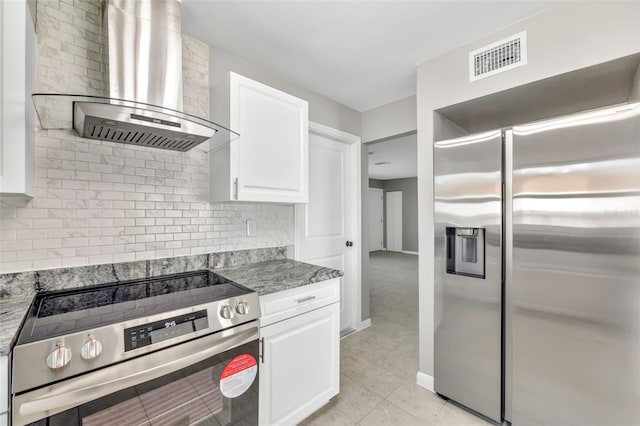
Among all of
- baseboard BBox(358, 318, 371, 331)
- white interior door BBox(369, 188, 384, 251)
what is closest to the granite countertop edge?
baseboard BBox(358, 318, 371, 331)

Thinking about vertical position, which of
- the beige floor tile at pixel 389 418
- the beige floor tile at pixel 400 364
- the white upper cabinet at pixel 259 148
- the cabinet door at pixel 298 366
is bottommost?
the beige floor tile at pixel 400 364

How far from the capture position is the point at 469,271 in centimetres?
179

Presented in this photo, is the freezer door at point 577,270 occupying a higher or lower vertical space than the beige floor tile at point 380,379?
higher

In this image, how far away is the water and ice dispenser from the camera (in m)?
1.74

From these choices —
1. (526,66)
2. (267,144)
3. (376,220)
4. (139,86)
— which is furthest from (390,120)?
(376,220)

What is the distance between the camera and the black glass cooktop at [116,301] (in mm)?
978

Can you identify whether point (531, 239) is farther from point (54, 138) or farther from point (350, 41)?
point (54, 138)

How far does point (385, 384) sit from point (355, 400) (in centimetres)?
32

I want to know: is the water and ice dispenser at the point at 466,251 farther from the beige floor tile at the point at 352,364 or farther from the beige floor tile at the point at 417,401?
the beige floor tile at the point at 352,364

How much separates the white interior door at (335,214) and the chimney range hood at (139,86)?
4.30 ft

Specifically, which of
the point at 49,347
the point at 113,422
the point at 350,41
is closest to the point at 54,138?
the point at 49,347

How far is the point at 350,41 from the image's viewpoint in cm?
187

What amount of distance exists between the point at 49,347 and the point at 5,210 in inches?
32.3

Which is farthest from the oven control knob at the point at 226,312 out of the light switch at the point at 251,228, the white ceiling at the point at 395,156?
the white ceiling at the point at 395,156
